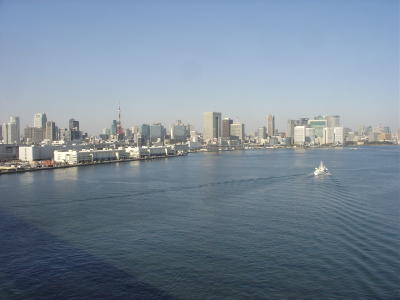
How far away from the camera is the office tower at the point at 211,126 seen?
150ft

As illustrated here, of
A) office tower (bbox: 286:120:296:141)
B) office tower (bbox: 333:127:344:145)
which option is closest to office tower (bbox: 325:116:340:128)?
office tower (bbox: 286:120:296:141)

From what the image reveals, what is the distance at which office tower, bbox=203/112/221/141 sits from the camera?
45781mm

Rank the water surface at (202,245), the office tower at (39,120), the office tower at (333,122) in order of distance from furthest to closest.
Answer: the office tower at (333,122)
the office tower at (39,120)
the water surface at (202,245)

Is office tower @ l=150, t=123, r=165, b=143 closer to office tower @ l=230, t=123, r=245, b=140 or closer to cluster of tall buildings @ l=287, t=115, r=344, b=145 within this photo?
office tower @ l=230, t=123, r=245, b=140

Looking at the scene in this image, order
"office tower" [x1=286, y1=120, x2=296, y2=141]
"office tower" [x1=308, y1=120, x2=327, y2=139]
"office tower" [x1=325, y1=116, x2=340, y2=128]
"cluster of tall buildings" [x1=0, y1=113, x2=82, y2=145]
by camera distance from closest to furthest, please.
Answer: "cluster of tall buildings" [x1=0, y1=113, x2=82, y2=145]
"office tower" [x1=308, y1=120, x2=327, y2=139]
"office tower" [x1=286, y1=120, x2=296, y2=141]
"office tower" [x1=325, y1=116, x2=340, y2=128]

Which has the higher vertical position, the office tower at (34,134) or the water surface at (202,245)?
the office tower at (34,134)

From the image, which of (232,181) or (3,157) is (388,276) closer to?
(232,181)

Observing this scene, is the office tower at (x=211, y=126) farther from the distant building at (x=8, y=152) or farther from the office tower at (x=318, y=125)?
the distant building at (x=8, y=152)

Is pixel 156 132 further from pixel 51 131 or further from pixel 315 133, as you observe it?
pixel 315 133

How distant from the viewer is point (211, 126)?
150ft

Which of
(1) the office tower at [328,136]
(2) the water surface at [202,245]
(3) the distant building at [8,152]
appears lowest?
(2) the water surface at [202,245]

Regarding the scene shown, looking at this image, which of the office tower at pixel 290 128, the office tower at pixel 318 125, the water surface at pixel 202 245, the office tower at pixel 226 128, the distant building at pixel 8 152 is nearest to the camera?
the water surface at pixel 202 245

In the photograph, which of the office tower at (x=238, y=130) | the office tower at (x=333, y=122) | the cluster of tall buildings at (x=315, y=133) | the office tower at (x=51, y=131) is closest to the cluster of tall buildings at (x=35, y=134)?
the office tower at (x=51, y=131)

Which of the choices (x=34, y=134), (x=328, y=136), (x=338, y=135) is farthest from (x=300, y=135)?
(x=34, y=134)
